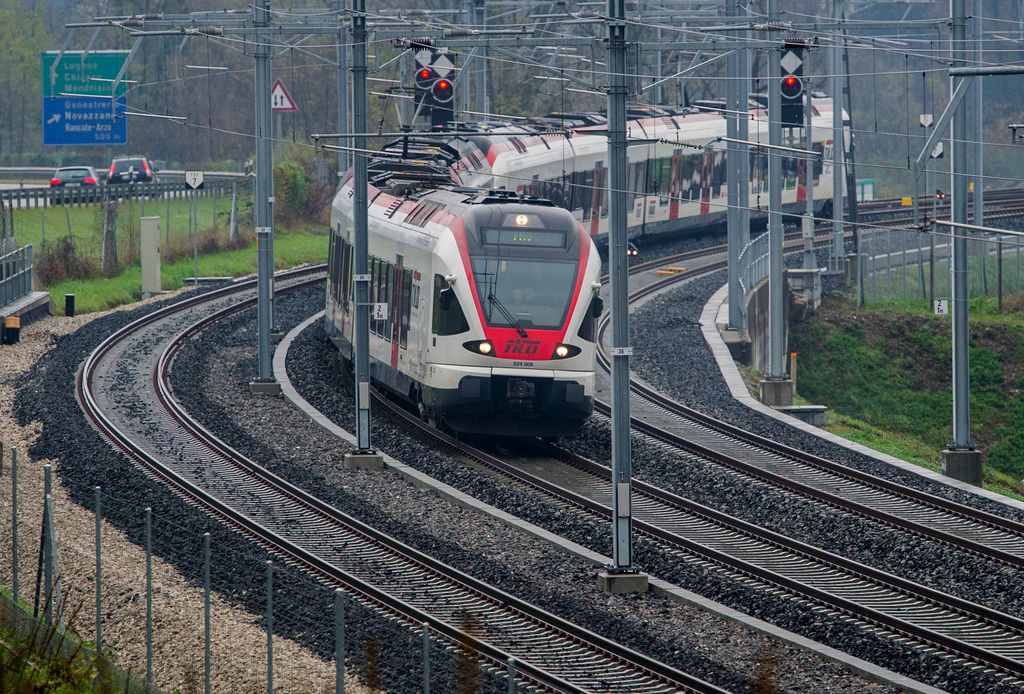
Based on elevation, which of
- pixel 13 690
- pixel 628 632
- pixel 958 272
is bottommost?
pixel 628 632

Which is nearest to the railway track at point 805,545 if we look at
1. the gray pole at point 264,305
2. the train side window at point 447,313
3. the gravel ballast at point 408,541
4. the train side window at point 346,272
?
the gravel ballast at point 408,541

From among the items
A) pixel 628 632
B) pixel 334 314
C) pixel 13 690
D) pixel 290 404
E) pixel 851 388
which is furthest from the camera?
pixel 851 388

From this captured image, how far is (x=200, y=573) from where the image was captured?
16.5m

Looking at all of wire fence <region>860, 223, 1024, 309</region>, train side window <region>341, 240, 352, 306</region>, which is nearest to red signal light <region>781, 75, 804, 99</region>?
train side window <region>341, 240, 352, 306</region>

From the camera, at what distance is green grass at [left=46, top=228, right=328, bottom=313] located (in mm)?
39906

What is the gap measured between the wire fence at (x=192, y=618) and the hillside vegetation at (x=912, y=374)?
18.5 m

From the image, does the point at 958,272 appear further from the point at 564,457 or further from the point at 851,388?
the point at 851,388

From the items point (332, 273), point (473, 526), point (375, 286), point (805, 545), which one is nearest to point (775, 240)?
point (375, 286)

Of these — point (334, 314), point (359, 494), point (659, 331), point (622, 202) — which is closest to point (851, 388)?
point (659, 331)

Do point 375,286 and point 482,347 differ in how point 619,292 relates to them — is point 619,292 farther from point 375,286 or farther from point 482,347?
point 375,286

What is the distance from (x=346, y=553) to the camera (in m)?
17.7

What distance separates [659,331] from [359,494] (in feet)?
48.8

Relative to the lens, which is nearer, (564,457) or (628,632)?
(628,632)

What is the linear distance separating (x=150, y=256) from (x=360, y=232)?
63.3 ft
